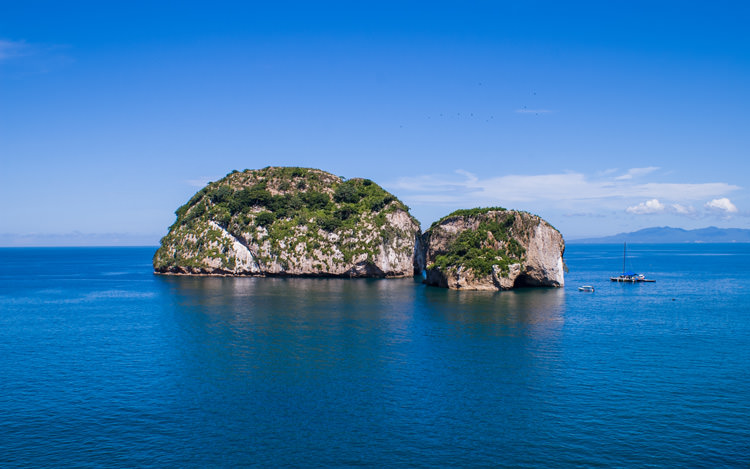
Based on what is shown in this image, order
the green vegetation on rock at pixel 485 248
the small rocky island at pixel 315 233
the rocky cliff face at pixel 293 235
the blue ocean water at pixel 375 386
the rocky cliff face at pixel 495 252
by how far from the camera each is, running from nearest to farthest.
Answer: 1. the blue ocean water at pixel 375 386
2. the green vegetation on rock at pixel 485 248
3. the rocky cliff face at pixel 495 252
4. the small rocky island at pixel 315 233
5. the rocky cliff face at pixel 293 235

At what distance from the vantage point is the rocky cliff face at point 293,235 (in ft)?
407

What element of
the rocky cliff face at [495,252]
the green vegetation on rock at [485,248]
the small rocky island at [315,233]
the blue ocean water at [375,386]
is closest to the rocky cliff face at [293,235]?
the small rocky island at [315,233]

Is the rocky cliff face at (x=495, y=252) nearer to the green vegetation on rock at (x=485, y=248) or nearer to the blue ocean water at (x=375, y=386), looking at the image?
the green vegetation on rock at (x=485, y=248)

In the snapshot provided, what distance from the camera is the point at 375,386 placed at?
126 feet

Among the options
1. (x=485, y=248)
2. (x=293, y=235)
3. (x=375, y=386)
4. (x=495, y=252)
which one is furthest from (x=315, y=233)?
(x=375, y=386)

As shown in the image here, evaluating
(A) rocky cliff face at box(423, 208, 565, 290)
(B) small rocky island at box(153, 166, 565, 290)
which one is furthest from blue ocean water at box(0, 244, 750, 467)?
(B) small rocky island at box(153, 166, 565, 290)

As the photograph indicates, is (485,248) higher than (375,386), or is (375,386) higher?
(485,248)

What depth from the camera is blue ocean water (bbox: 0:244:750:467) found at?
92.1ft

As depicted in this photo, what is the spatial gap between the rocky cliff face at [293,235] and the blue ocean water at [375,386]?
1923 inches

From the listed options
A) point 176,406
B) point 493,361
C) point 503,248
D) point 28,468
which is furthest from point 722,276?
point 28,468

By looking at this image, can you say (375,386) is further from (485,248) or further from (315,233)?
(315,233)

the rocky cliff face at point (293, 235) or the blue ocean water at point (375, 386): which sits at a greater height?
the rocky cliff face at point (293, 235)

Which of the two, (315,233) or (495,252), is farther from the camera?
(315,233)

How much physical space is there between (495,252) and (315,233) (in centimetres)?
4608
